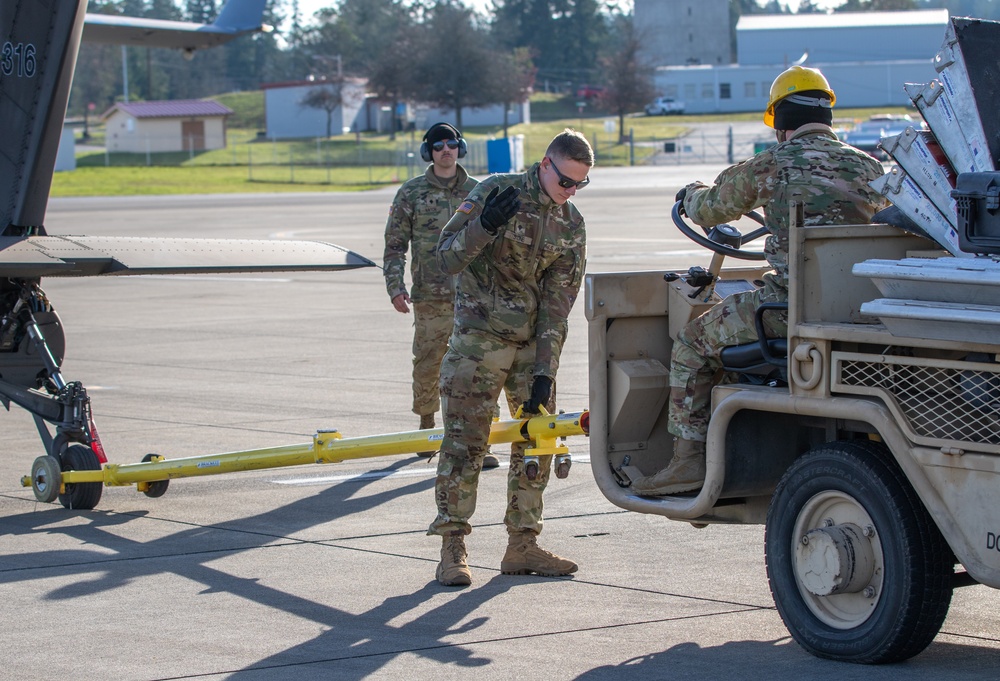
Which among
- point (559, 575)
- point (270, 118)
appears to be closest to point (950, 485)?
point (559, 575)

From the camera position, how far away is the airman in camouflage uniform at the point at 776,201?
205 inches

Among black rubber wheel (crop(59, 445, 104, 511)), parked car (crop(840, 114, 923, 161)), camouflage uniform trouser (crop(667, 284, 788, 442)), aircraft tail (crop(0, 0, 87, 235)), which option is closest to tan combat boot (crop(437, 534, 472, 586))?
camouflage uniform trouser (crop(667, 284, 788, 442))

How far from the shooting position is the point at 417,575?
632cm

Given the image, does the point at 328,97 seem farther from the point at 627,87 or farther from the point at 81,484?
the point at 81,484

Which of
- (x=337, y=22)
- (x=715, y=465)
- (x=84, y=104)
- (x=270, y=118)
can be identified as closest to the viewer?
(x=715, y=465)

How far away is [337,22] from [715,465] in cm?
14026

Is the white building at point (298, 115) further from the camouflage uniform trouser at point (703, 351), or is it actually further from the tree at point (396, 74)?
the camouflage uniform trouser at point (703, 351)

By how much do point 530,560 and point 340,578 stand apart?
882mm

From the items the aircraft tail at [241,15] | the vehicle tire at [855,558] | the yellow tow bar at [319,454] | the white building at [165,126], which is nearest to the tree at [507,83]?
the white building at [165,126]

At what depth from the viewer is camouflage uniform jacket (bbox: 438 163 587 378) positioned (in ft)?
20.1

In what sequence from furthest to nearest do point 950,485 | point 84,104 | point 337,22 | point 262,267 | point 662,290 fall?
point 84,104 → point 337,22 → point 262,267 → point 662,290 → point 950,485

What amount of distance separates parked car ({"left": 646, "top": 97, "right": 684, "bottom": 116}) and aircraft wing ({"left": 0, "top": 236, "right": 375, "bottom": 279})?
103409mm

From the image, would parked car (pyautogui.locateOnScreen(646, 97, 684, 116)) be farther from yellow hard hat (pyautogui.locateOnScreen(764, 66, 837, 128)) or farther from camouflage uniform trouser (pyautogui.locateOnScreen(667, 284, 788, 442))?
camouflage uniform trouser (pyautogui.locateOnScreen(667, 284, 788, 442))

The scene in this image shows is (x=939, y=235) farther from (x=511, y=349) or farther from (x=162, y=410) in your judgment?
(x=162, y=410)
